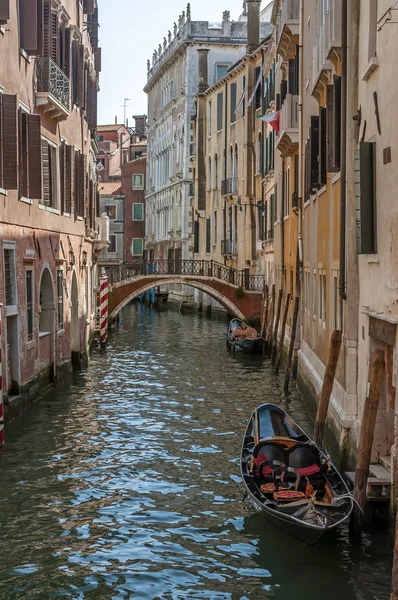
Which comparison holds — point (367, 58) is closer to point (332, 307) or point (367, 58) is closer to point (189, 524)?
point (332, 307)

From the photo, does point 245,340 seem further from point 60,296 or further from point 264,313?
point 60,296

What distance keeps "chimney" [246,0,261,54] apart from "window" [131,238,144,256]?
26568mm

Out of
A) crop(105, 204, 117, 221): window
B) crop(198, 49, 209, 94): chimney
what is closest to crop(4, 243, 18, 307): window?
crop(198, 49, 209, 94): chimney

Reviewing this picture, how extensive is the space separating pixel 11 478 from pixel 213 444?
3060mm

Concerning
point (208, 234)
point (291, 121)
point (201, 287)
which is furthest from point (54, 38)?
point (208, 234)

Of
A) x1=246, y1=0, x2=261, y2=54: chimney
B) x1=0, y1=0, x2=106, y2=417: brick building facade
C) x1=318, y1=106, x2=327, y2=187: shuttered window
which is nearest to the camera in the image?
x1=318, y1=106, x2=327, y2=187: shuttered window

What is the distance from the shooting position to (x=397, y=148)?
25.6 feet

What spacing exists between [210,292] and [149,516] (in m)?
22.9

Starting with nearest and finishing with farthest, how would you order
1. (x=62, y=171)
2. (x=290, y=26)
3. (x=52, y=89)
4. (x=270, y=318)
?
(x=52, y=89) < (x=62, y=171) < (x=290, y=26) < (x=270, y=318)

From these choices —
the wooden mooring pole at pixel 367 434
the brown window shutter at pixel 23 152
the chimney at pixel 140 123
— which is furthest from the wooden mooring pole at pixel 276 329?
the chimney at pixel 140 123

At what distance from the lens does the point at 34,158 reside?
1340 cm

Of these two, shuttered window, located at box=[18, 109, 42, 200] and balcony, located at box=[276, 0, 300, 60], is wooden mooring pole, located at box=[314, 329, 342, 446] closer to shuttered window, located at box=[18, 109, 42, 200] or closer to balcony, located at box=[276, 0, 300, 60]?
shuttered window, located at box=[18, 109, 42, 200]

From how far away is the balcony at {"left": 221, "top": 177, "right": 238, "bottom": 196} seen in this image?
3450 centimetres

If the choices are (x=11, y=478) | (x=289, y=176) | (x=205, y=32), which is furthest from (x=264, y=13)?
(x=11, y=478)
